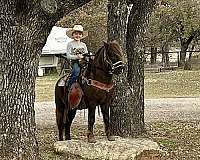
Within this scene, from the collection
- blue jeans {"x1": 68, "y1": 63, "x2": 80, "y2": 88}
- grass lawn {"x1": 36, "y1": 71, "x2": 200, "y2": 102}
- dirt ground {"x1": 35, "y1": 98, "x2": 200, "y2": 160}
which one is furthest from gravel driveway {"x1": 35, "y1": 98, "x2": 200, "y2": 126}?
blue jeans {"x1": 68, "y1": 63, "x2": 80, "y2": 88}

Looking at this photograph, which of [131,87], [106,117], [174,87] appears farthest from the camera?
[174,87]

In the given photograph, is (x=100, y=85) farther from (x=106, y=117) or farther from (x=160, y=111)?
(x=160, y=111)

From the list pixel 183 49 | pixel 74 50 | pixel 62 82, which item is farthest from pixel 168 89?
pixel 183 49

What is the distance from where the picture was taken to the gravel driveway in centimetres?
1688

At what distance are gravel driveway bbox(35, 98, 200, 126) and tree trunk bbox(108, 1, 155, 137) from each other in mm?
3587

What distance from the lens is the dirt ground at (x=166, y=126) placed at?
11.1m

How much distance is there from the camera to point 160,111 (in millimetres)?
18812

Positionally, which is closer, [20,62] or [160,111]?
[20,62]

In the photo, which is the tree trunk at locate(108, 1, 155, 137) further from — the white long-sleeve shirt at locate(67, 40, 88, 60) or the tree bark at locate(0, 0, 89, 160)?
the tree bark at locate(0, 0, 89, 160)

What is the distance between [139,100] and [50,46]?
110 feet

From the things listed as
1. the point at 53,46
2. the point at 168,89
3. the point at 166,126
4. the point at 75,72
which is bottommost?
the point at 168,89

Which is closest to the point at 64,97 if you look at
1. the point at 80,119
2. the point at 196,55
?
the point at 80,119

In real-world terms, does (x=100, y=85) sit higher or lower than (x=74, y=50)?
lower

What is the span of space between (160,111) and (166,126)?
4123 millimetres
